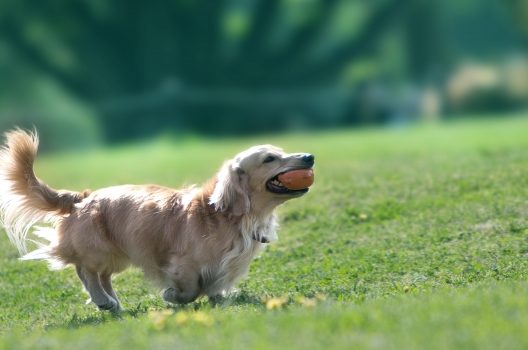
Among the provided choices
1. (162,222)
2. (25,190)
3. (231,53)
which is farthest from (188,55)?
(162,222)

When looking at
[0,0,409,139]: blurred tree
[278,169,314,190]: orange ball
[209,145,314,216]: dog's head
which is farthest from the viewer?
[0,0,409,139]: blurred tree

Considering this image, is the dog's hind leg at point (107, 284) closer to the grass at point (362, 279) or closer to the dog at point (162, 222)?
the dog at point (162, 222)

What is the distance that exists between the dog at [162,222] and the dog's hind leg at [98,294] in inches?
0.4

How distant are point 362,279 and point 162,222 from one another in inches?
85.7

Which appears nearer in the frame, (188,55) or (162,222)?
(162,222)

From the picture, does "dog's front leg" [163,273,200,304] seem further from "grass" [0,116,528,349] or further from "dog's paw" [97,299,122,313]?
"dog's paw" [97,299,122,313]

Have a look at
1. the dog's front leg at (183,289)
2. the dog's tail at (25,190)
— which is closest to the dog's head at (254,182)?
the dog's front leg at (183,289)

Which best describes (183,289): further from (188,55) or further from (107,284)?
(188,55)

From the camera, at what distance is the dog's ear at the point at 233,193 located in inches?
351

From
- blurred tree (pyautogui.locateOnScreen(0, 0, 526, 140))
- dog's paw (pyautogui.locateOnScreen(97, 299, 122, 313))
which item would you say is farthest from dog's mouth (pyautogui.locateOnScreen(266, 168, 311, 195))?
blurred tree (pyautogui.locateOnScreen(0, 0, 526, 140))

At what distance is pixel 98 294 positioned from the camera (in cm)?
942

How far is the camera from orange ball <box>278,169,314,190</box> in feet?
28.7

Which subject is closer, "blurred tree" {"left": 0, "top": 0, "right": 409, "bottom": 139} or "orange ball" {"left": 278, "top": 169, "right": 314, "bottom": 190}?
"orange ball" {"left": 278, "top": 169, "right": 314, "bottom": 190}

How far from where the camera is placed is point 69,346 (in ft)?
21.0
